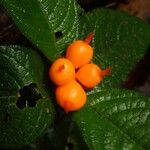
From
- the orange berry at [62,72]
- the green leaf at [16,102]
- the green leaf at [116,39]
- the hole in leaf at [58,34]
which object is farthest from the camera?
the green leaf at [116,39]

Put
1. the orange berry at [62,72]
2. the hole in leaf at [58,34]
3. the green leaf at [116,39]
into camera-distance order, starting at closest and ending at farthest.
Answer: the orange berry at [62,72] → the hole in leaf at [58,34] → the green leaf at [116,39]

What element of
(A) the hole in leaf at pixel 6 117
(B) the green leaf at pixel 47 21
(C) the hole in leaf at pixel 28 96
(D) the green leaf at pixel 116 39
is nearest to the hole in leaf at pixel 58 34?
(B) the green leaf at pixel 47 21

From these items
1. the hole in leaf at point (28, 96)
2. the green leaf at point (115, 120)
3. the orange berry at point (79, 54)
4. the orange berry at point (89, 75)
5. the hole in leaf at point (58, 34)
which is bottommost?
the green leaf at point (115, 120)

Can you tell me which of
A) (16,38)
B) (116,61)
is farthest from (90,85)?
(16,38)

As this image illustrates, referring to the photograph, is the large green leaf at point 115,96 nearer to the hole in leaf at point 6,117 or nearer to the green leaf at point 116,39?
the green leaf at point 116,39

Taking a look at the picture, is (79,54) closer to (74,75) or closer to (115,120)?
(74,75)

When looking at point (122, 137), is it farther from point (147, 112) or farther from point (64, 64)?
point (64, 64)

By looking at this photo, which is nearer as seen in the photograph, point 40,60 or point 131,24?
point 40,60

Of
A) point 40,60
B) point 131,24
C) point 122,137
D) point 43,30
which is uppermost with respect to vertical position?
point 43,30
